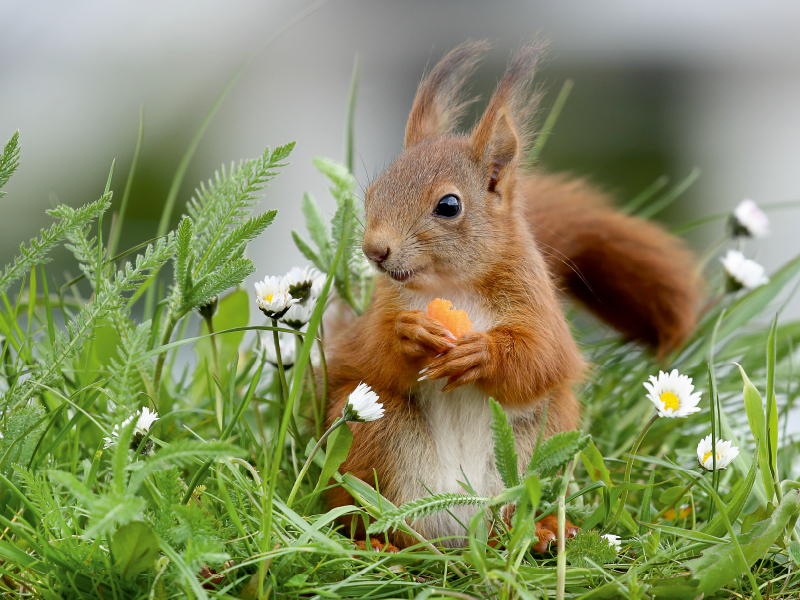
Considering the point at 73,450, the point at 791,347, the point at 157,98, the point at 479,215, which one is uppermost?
the point at 157,98

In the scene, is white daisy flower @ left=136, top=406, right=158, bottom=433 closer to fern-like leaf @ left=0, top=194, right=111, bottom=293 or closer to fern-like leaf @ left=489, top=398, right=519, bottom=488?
fern-like leaf @ left=0, top=194, right=111, bottom=293

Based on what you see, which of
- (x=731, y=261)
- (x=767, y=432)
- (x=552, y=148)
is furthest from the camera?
(x=552, y=148)

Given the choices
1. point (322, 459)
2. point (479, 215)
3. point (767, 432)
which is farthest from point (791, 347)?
point (322, 459)

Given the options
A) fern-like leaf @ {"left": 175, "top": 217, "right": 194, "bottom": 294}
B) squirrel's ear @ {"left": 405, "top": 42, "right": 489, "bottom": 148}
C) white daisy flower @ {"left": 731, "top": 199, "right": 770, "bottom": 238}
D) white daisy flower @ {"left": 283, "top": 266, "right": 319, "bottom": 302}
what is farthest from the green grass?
white daisy flower @ {"left": 731, "top": 199, "right": 770, "bottom": 238}

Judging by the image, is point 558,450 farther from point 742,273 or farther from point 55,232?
point 742,273

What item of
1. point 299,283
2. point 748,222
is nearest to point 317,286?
point 299,283

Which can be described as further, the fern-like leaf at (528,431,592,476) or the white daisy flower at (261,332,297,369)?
the white daisy flower at (261,332,297,369)

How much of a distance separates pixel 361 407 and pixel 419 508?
0.43 ft

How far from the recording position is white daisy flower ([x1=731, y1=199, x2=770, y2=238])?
144cm

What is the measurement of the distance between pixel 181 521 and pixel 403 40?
3800mm

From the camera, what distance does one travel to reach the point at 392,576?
69 cm

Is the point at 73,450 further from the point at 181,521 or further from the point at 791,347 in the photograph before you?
the point at 791,347

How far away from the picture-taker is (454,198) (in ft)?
3.04

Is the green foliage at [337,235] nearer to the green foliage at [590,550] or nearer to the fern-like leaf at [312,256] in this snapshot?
the fern-like leaf at [312,256]
